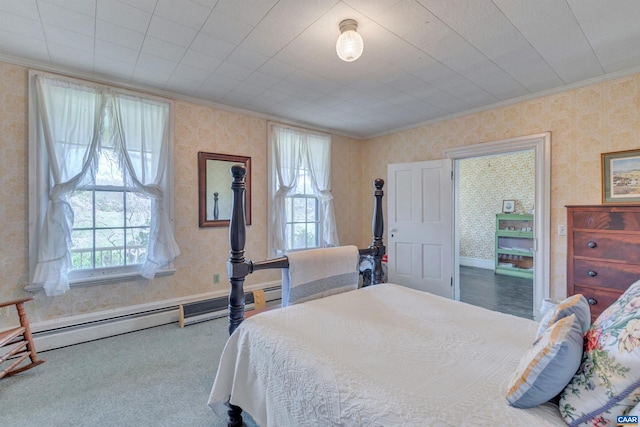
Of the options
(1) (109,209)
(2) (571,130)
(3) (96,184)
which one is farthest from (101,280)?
(2) (571,130)

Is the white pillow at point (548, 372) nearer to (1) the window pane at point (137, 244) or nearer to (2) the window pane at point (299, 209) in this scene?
(1) the window pane at point (137, 244)

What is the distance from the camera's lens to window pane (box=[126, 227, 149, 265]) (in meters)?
2.98

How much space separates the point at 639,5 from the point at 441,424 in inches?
103

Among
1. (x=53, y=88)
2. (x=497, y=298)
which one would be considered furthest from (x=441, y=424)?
(x=497, y=298)

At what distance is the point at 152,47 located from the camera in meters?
2.25

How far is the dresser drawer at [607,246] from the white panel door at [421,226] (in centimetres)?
147

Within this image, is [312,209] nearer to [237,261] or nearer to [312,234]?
[312,234]

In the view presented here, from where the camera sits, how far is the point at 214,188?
3.49 metres

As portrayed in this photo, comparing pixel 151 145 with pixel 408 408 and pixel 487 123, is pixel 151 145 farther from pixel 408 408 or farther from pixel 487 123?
pixel 487 123

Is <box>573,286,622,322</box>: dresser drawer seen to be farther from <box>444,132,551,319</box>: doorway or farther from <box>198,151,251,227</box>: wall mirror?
<box>198,151,251,227</box>: wall mirror

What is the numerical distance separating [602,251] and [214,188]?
148 inches

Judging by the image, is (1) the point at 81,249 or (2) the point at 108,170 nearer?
(1) the point at 81,249

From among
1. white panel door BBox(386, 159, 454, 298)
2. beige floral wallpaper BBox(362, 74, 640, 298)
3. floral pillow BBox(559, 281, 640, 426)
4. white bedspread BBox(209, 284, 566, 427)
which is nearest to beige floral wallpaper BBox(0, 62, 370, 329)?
white panel door BBox(386, 159, 454, 298)

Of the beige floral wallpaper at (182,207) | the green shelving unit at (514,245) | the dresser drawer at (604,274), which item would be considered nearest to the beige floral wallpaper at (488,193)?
the green shelving unit at (514,245)
